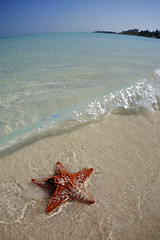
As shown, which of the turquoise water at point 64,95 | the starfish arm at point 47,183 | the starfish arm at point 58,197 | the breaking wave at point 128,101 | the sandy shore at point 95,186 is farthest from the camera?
the breaking wave at point 128,101

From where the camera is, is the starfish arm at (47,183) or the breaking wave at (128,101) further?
the breaking wave at (128,101)

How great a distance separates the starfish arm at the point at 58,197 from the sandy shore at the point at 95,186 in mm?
92

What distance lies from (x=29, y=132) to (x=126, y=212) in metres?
2.51

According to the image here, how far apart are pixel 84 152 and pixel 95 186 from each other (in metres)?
0.77

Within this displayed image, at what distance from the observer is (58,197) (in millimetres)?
2166

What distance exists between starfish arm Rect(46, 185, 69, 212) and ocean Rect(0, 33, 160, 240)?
108mm

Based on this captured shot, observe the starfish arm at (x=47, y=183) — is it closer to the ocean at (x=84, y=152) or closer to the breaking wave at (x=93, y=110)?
the ocean at (x=84, y=152)

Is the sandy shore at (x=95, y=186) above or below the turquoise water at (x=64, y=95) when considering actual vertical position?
below

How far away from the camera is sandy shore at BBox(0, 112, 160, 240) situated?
202 centimetres

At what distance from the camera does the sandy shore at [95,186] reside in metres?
2.02

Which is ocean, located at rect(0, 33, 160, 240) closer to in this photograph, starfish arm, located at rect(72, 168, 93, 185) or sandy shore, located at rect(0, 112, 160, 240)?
sandy shore, located at rect(0, 112, 160, 240)

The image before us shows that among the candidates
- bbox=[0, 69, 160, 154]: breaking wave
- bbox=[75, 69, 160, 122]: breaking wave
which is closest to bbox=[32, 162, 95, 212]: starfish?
bbox=[0, 69, 160, 154]: breaking wave

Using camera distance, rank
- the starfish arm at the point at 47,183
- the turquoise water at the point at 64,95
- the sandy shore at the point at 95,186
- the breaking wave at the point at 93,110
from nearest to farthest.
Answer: the sandy shore at the point at 95,186, the starfish arm at the point at 47,183, the breaking wave at the point at 93,110, the turquoise water at the point at 64,95

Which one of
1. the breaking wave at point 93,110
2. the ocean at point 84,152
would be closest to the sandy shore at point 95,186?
the ocean at point 84,152
